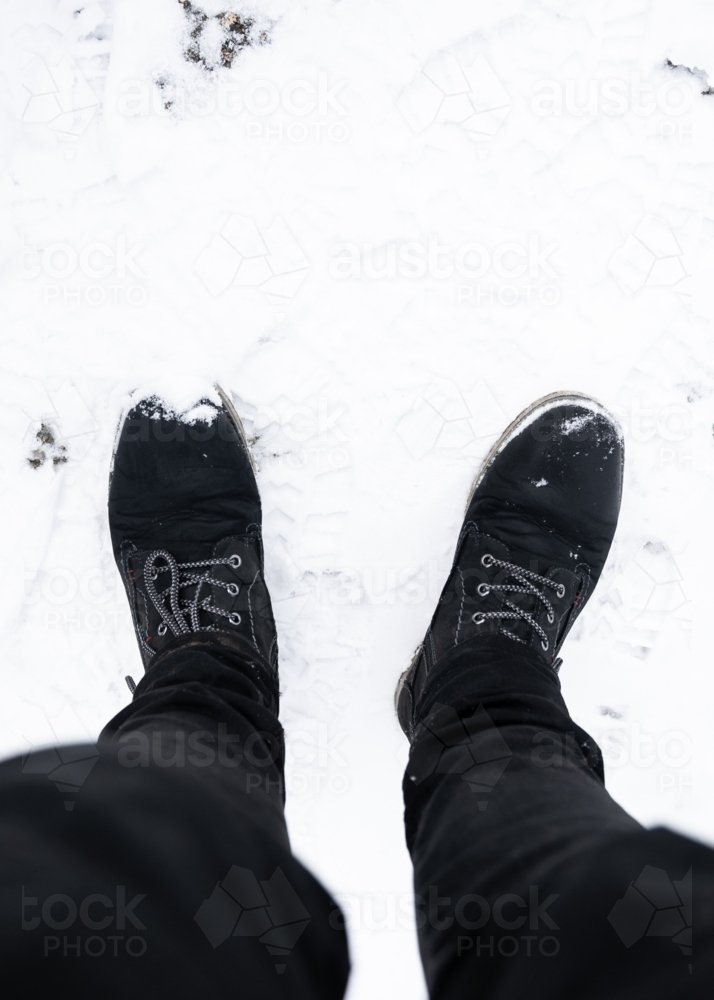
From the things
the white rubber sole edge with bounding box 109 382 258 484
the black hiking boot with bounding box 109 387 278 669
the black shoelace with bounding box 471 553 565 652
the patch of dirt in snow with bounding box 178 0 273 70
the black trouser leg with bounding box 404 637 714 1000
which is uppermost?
the patch of dirt in snow with bounding box 178 0 273 70

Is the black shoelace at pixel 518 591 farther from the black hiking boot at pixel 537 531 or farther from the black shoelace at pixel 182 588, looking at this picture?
the black shoelace at pixel 182 588

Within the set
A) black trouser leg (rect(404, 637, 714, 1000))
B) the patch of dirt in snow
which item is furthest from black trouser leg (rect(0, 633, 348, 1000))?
the patch of dirt in snow

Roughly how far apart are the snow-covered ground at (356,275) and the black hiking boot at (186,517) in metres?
0.05

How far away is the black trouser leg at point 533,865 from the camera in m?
0.46

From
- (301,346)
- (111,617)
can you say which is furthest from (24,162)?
(111,617)

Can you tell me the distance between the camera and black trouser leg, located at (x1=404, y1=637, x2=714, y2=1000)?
0.46 m

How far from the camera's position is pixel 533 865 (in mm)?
577

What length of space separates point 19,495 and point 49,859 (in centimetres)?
73

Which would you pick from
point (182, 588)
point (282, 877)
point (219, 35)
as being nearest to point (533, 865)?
point (282, 877)

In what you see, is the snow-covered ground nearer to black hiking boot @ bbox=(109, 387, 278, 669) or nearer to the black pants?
black hiking boot @ bbox=(109, 387, 278, 669)

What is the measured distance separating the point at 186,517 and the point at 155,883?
0.62 metres

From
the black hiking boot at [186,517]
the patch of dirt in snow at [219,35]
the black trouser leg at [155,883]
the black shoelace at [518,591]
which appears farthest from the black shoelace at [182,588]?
the patch of dirt in snow at [219,35]

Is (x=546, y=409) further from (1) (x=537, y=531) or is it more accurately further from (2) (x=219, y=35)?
(2) (x=219, y=35)

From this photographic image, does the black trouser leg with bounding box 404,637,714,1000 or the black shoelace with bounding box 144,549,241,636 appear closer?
the black trouser leg with bounding box 404,637,714,1000
